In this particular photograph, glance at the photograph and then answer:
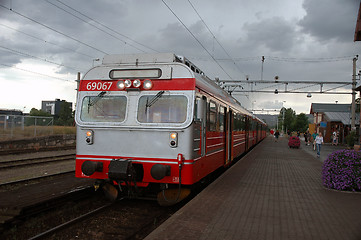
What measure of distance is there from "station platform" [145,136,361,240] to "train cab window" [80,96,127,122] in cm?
248

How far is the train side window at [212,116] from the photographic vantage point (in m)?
8.11

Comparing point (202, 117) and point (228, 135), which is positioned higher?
point (202, 117)

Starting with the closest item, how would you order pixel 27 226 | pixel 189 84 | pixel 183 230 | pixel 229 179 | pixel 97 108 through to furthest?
pixel 183 230, pixel 27 226, pixel 189 84, pixel 97 108, pixel 229 179

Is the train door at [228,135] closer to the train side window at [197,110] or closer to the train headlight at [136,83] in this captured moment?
the train side window at [197,110]

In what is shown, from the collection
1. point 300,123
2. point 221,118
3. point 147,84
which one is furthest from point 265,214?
point 300,123

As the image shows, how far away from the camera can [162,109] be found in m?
6.67

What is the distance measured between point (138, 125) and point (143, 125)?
12 centimetres

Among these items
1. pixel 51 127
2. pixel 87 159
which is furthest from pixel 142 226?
pixel 51 127

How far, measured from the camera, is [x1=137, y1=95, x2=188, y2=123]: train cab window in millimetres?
6559

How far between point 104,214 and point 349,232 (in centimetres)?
459

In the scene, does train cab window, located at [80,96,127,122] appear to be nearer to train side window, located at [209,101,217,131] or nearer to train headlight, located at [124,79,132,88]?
train headlight, located at [124,79,132,88]

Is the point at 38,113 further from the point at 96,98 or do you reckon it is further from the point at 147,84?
the point at 147,84

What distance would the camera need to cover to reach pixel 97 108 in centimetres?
711

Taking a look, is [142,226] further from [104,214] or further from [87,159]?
[87,159]
